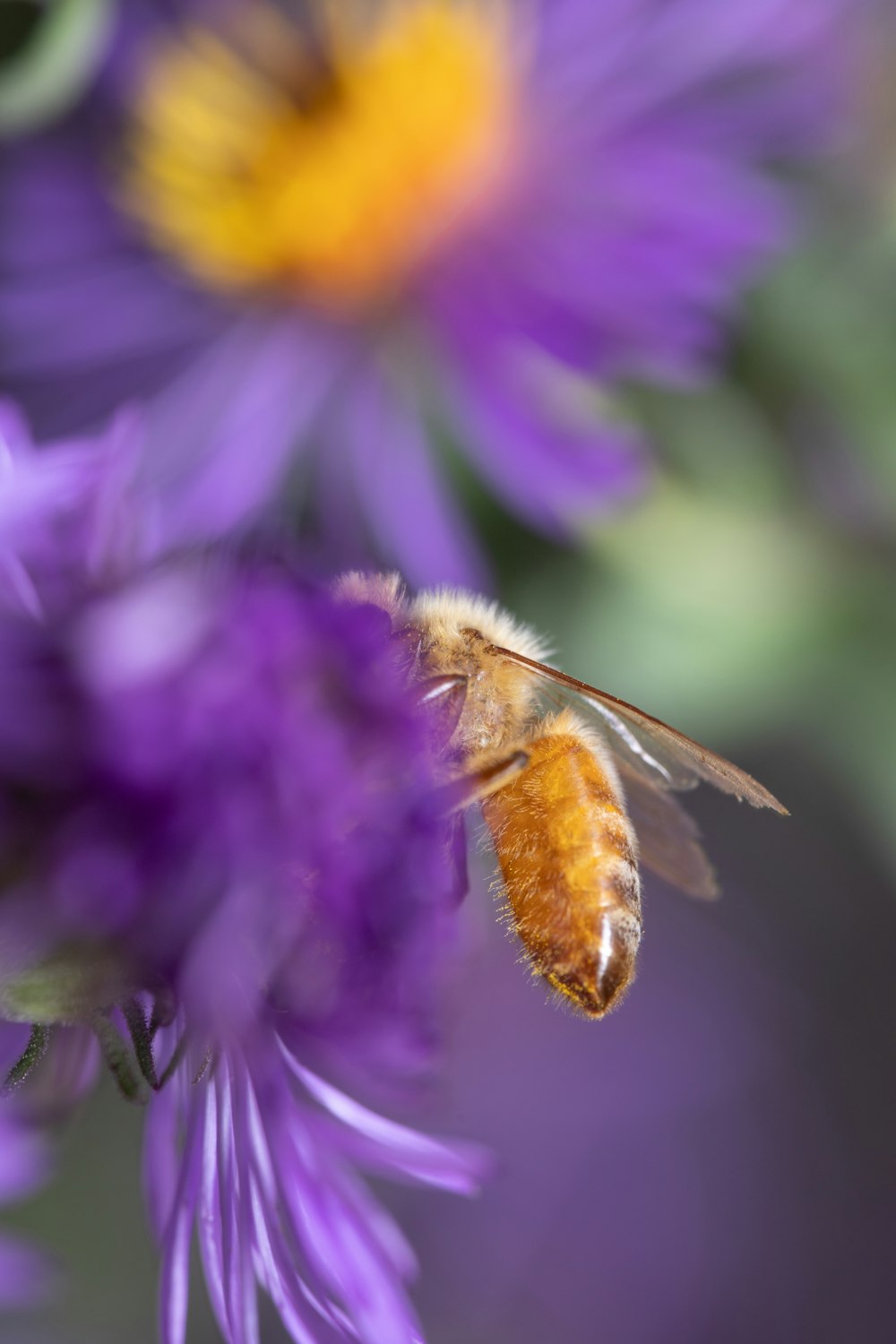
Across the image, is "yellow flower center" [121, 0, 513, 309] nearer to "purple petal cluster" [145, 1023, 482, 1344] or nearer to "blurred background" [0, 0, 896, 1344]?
"blurred background" [0, 0, 896, 1344]

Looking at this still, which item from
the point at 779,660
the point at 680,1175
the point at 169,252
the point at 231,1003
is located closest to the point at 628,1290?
the point at 680,1175

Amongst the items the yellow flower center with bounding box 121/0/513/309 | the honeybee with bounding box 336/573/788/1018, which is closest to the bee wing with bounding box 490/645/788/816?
the honeybee with bounding box 336/573/788/1018

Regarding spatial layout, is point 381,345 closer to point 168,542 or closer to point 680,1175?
point 168,542

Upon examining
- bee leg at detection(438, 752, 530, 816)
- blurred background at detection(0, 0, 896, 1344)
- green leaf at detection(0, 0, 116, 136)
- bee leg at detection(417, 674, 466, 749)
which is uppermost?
green leaf at detection(0, 0, 116, 136)

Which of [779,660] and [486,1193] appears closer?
[779,660]

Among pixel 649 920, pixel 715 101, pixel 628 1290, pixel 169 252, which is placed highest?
pixel 715 101

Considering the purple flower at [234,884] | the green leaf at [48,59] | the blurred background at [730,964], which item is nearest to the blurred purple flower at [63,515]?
the purple flower at [234,884]

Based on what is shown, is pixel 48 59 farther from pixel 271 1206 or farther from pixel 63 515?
pixel 271 1206
